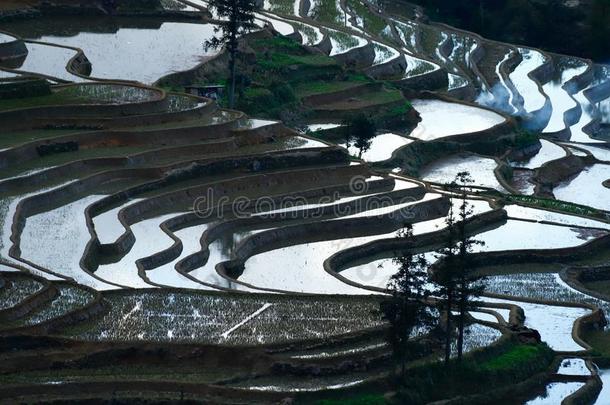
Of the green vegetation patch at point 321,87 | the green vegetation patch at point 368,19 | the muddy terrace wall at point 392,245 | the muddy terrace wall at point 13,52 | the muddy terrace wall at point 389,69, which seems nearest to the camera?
the muddy terrace wall at point 392,245

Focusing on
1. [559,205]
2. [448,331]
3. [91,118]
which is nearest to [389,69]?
[559,205]

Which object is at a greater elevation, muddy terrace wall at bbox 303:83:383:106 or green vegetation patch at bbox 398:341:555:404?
green vegetation patch at bbox 398:341:555:404

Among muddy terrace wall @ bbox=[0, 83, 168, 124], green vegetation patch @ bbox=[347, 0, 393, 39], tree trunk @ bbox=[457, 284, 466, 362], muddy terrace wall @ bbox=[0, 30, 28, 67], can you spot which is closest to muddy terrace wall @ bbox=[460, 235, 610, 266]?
tree trunk @ bbox=[457, 284, 466, 362]

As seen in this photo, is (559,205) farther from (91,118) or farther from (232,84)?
(91,118)

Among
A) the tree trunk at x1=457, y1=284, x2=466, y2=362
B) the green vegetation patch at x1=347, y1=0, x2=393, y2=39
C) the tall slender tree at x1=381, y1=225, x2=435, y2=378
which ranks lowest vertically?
the green vegetation patch at x1=347, y1=0, x2=393, y2=39

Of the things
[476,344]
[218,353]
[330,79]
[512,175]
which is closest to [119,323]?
[218,353]

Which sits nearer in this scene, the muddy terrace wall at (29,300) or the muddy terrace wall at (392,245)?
the muddy terrace wall at (29,300)

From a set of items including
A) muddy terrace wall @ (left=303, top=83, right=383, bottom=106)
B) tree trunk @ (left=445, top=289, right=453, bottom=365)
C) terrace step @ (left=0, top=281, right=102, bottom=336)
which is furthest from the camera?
muddy terrace wall @ (left=303, top=83, right=383, bottom=106)

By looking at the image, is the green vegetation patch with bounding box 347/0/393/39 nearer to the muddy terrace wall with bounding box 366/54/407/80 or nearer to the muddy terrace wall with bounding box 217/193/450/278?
the muddy terrace wall with bounding box 366/54/407/80

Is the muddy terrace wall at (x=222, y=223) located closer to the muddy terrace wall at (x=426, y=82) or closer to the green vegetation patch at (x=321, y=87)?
the green vegetation patch at (x=321, y=87)

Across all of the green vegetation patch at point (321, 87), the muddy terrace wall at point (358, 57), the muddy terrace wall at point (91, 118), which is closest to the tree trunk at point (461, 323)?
the muddy terrace wall at point (91, 118)

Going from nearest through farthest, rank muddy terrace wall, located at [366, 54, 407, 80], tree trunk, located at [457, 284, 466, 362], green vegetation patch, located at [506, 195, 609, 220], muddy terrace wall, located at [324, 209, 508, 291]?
tree trunk, located at [457, 284, 466, 362]
muddy terrace wall, located at [324, 209, 508, 291]
green vegetation patch, located at [506, 195, 609, 220]
muddy terrace wall, located at [366, 54, 407, 80]
